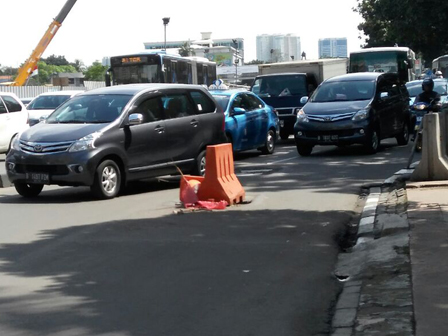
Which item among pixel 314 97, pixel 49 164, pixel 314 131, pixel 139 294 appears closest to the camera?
pixel 139 294

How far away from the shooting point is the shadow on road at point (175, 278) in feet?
21.3

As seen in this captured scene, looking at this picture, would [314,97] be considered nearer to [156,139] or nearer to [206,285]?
[156,139]

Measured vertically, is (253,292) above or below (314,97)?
below

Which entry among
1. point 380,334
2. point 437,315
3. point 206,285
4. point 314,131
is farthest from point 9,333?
point 314,131

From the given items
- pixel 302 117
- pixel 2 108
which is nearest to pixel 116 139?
pixel 302 117

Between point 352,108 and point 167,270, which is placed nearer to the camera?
point 167,270

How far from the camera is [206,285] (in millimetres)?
7734

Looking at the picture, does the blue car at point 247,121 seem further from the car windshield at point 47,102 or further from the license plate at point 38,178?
the car windshield at point 47,102

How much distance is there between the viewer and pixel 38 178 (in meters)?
13.3

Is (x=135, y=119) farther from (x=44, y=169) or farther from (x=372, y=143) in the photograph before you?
(x=372, y=143)

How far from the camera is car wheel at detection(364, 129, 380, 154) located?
20953mm

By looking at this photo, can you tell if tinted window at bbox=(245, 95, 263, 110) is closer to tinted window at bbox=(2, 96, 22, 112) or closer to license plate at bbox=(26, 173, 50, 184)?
tinted window at bbox=(2, 96, 22, 112)

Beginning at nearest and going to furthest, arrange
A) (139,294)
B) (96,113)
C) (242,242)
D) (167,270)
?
(139,294) → (167,270) → (242,242) → (96,113)

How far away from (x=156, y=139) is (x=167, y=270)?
6456mm
